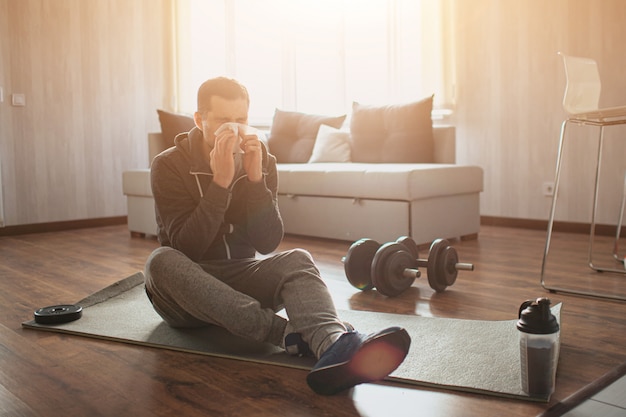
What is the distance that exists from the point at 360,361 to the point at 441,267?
3.93 ft

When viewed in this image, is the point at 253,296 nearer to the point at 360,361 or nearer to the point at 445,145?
the point at 360,361

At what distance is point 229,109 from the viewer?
1.79 meters

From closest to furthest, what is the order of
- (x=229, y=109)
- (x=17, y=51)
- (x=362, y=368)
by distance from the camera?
(x=362, y=368), (x=229, y=109), (x=17, y=51)

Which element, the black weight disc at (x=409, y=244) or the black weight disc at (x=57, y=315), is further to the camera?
the black weight disc at (x=409, y=244)

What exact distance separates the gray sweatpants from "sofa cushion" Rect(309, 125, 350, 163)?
8.99 feet

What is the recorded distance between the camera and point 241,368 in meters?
1.64

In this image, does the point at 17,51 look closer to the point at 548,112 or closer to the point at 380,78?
the point at 380,78

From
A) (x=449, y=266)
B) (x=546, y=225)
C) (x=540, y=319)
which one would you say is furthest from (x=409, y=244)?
(x=546, y=225)

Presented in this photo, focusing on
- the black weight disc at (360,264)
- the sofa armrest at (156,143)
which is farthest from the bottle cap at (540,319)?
the sofa armrest at (156,143)

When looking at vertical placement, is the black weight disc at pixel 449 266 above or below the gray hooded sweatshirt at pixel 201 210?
below

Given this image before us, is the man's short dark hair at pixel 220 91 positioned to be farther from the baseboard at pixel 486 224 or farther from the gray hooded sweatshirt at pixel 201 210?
the baseboard at pixel 486 224

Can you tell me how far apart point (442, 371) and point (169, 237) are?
33.5 inches

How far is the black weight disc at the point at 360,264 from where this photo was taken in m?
2.54

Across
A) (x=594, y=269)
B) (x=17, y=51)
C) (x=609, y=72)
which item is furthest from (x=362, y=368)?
(x=17, y=51)
